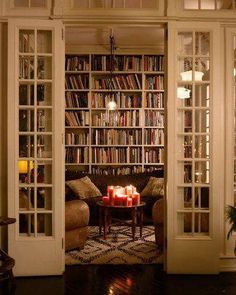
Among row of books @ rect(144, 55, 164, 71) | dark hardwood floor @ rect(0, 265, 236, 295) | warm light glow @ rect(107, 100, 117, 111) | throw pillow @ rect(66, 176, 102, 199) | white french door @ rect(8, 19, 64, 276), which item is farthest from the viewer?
row of books @ rect(144, 55, 164, 71)

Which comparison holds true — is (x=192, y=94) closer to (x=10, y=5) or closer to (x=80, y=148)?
(x=10, y=5)

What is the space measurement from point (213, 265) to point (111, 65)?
15.2 feet

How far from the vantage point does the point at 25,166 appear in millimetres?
4262

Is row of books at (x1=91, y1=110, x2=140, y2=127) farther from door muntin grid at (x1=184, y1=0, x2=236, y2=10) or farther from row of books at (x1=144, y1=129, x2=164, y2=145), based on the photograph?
door muntin grid at (x1=184, y1=0, x2=236, y2=10)

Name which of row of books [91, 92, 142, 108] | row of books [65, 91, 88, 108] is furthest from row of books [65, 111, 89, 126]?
row of books [91, 92, 142, 108]

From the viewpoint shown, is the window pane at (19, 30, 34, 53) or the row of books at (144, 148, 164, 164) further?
the row of books at (144, 148, 164, 164)

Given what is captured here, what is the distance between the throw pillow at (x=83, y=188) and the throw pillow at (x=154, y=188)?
82 cm

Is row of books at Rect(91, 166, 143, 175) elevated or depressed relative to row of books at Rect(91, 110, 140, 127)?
depressed

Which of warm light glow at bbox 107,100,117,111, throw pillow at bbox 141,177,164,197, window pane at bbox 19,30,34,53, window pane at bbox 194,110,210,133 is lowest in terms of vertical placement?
throw pillow at bbox 141,177,164,197

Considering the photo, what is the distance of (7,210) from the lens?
4.29m

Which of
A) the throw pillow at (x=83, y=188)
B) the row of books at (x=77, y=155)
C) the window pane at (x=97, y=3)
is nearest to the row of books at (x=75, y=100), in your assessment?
the row of books at (x=77, y=155)

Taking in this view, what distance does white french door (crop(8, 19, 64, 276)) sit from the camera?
13.8 feet

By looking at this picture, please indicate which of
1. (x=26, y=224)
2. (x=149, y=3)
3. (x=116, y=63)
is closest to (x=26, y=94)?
(x=26, y=224)

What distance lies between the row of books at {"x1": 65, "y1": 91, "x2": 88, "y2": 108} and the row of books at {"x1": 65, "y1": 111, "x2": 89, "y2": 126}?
0.13 metres
